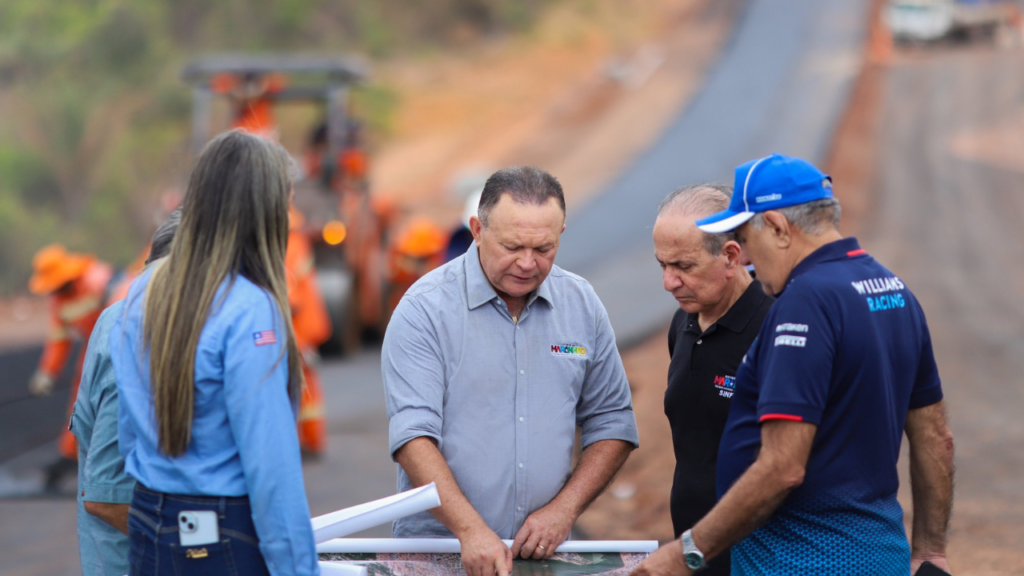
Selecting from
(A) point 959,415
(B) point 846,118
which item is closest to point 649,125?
(B) point 846,118

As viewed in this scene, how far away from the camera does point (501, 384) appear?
3.28 m

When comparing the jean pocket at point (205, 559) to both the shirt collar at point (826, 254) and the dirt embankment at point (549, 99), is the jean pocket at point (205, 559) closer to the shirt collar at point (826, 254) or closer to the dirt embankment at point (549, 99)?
the shirt collar at point (826, 254)

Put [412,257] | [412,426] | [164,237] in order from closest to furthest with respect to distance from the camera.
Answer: [412,426]
[164,237]
[412,257]

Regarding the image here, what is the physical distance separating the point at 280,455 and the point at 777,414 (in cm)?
127

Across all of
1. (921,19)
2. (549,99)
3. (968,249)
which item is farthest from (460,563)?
(921,19)

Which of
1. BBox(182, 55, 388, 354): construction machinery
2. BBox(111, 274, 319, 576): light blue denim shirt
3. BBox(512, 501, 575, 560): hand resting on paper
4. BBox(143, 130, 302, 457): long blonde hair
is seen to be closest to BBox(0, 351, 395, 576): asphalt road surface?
BBox(182, 55, 388, 354): construction machinery

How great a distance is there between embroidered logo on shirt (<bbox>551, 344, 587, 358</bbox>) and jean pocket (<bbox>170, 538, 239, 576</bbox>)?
119cm

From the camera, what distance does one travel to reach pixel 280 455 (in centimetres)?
265

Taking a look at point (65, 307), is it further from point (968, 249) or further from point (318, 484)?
point (968, 249)

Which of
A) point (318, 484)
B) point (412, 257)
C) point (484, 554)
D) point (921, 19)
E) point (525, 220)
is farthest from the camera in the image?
point (921, 19)

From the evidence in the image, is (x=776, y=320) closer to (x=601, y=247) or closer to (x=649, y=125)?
(x=601, y=247)

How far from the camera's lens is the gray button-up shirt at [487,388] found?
3.25 m

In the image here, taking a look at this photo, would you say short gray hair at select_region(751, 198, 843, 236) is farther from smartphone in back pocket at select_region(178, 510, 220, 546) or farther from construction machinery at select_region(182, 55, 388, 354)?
construction machinery at select_region(182, 55, 388, 354)

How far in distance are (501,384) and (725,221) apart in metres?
0.89
